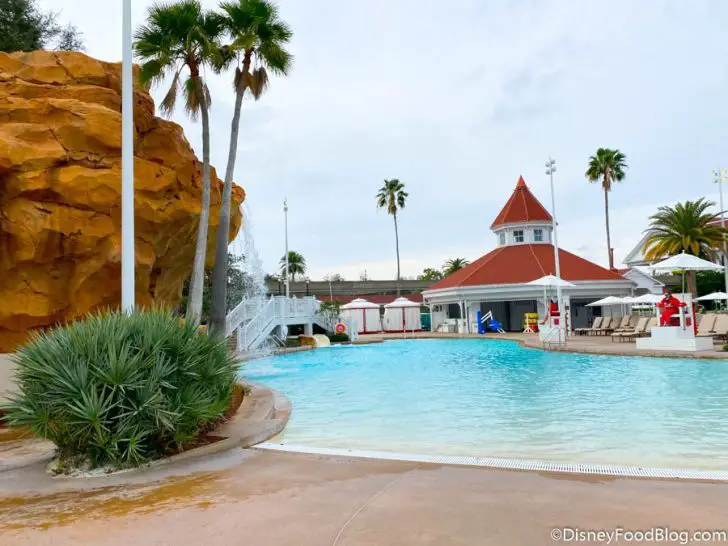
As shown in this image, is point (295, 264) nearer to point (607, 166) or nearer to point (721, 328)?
point (607, 166)

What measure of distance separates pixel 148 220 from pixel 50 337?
16.1 ft

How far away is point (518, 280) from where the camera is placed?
36.9m

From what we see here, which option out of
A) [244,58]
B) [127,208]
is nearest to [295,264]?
[244,58]

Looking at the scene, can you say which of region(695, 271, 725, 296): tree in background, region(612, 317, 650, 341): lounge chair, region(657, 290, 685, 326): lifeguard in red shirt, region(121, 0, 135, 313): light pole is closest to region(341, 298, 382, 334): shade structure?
region(612, 317, 650, 341): lounge chair

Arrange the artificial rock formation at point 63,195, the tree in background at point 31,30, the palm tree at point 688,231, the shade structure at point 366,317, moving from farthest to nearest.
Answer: the shade structure at point 366,317 < the palm tree at point 688,231 < the tree in background at point 31,30 < the artificial rock formation at point 63,195

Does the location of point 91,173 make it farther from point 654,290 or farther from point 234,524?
point 654,290

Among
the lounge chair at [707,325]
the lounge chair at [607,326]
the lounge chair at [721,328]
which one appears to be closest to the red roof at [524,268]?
the lounge chair at [607,326]

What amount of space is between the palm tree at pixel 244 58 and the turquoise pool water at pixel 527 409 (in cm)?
329

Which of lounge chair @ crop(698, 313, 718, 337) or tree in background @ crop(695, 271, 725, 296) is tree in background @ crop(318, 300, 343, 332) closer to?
lounge chair @ crop(698, 313, 718, 337)

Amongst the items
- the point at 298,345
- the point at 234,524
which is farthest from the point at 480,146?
the point at 234,524

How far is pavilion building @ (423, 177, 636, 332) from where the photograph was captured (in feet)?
120

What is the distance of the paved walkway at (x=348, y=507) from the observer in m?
3.77

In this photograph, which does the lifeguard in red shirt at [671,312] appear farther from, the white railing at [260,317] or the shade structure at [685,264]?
the white railing at [260,317]

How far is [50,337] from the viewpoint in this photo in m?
6.42
